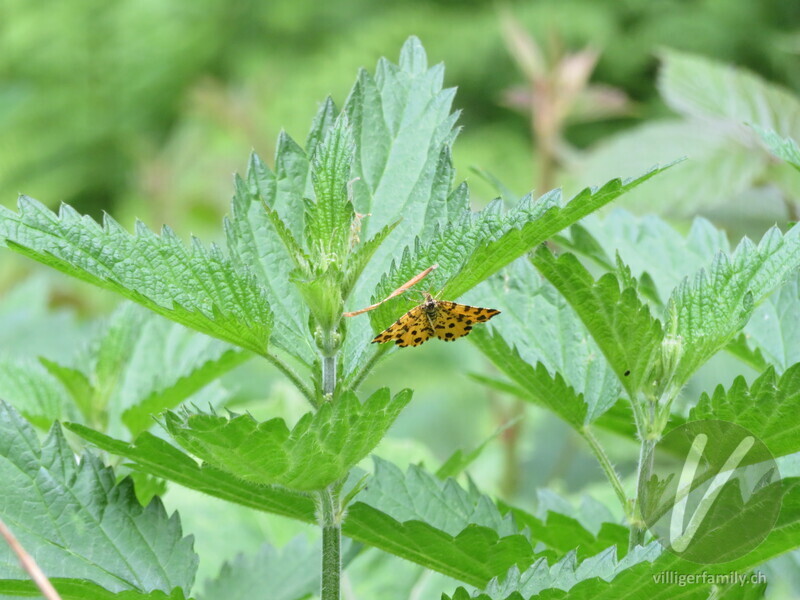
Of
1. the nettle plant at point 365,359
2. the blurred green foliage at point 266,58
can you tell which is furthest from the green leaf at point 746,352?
the blurred green foliage at point 266,58

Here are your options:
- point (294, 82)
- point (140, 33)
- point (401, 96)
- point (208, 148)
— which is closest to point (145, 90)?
point (140, 33)

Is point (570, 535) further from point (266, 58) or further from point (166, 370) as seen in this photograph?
point (266, 58)

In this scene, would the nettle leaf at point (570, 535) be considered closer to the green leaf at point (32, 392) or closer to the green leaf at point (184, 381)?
the green leaf at point (184, 381)

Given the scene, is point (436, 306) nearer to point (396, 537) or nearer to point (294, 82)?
point (396, 537)

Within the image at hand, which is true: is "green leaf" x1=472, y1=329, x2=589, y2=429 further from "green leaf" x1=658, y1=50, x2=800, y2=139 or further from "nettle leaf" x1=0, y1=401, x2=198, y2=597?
"green leaf" x1=658, y1=50, x2=800, y2=139

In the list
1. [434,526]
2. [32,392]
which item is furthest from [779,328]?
[32,392]
